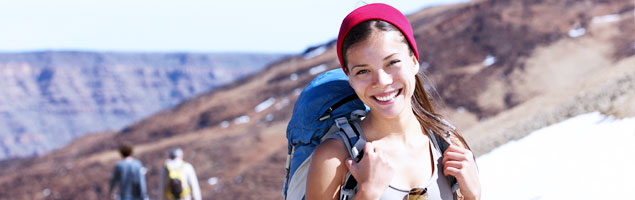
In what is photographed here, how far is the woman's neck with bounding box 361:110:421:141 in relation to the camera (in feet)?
8.63

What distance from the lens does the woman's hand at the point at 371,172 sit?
7.87ft

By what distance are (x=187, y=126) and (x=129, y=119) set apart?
5116 inches

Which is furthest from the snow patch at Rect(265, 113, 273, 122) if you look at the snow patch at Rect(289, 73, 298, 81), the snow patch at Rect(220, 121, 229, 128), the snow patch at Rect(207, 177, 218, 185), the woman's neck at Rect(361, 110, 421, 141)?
the woman's neck at Rect(361, 110, 421, 141)

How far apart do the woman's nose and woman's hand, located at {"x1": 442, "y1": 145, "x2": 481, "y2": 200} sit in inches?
13.8

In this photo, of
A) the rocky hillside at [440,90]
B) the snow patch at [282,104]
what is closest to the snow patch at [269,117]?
the rocky hillside at [440,90]

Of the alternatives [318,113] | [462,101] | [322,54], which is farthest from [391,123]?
[322,54]

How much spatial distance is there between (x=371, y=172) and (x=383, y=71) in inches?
15.2

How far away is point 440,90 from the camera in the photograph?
3809cm

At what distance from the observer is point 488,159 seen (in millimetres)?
9719

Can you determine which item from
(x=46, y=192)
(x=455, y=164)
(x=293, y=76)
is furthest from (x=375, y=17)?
(x=293, y=76)

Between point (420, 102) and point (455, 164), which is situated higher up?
point (420, 102)

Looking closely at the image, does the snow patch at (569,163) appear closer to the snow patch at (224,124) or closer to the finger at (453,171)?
the finger at (453,171)

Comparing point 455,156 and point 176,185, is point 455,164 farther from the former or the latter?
point 176,185

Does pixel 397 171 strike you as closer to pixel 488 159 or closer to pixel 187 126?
pixel 488 159
